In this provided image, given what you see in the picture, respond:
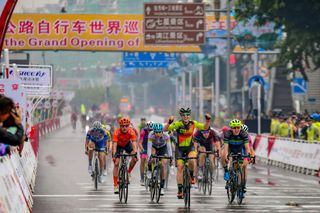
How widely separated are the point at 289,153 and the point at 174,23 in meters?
14.9

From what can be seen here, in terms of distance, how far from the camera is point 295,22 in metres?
41.6

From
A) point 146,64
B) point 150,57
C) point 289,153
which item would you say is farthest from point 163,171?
point 146,64

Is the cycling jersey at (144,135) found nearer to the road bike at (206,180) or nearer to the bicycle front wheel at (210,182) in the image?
the road bike at (206,180)

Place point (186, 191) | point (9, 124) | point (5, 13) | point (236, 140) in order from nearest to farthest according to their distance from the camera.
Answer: point (9, 124) < point (5, 13) < point (186, 191) < point (236, 140)

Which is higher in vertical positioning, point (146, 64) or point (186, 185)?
point (146, 64)

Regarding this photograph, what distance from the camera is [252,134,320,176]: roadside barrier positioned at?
3114 cm

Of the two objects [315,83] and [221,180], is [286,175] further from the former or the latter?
[315,83]

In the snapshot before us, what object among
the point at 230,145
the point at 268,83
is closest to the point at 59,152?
the point at 230,145

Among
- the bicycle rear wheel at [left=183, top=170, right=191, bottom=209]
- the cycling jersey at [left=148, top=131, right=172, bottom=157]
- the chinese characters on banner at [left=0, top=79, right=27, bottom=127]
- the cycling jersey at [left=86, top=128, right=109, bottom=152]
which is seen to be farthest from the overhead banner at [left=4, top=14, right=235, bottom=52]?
the bicycle rear wheel at [left=183, top=170, right=191, bottom=209]

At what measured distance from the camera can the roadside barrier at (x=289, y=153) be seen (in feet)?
102

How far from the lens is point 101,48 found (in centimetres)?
5991

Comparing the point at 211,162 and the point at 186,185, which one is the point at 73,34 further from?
the point at 186,185

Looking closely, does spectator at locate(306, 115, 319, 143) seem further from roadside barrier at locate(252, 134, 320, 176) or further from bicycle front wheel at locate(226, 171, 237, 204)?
bicycle front wheel at locate(226, 171, 237, 204)

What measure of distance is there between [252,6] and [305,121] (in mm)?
8133
